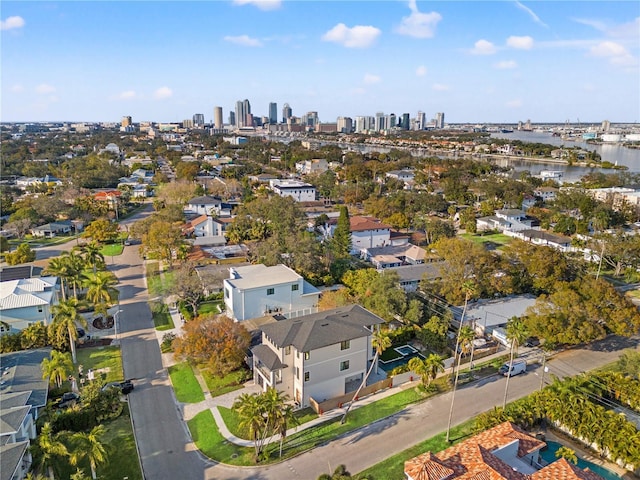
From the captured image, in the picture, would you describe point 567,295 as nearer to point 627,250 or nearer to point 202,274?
point 627,250

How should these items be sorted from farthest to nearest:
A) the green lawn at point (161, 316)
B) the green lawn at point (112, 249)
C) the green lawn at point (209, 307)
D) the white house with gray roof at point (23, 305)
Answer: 1. the green lawn at point (112, 249)
2. the green lawn at point (209, 307)
3. the green lawn at point (161, 316)
4. the white house with gray roof at point (23, 305)

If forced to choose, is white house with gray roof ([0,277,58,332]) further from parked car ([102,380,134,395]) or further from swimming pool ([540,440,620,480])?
swimming pool ([540,440,620,480])

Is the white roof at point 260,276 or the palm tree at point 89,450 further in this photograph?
the white roof at point 260,276

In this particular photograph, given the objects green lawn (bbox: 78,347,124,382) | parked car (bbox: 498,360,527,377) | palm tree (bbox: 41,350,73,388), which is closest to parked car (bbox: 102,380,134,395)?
green lawn (bbox: 78,347,124,382)

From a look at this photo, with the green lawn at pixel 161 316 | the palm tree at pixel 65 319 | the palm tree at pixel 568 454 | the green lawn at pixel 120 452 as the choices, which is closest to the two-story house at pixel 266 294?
the green lawn at pixel 161 316

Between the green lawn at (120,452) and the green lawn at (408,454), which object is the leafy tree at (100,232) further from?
the green lawn at (408,454)

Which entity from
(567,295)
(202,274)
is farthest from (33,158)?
(567,295)
